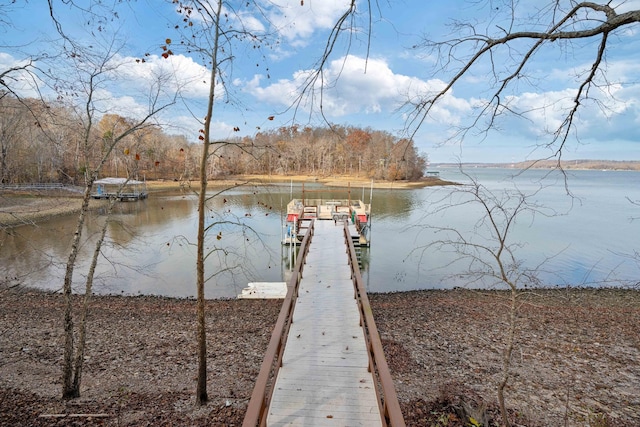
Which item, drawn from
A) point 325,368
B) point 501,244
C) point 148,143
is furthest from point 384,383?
point 148,143

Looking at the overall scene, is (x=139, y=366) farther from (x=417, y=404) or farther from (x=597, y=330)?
(x=597, y=330)

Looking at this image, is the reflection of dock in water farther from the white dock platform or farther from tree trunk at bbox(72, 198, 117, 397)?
tree trunk at bbox(72, 198, 117, 397)

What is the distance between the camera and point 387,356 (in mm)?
8422

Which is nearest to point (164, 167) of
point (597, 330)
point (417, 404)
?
point (417, 404)

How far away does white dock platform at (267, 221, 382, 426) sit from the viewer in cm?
399

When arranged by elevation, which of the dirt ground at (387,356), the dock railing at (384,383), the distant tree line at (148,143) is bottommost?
the dirt ground at (387,356)

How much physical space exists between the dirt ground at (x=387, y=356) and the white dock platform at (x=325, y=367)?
1.57 meters

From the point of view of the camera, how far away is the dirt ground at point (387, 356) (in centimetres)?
579

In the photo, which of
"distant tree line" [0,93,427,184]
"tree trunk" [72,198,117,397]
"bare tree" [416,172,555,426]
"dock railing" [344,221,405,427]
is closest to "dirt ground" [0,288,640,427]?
"tree trunk" [72,198,117,397]

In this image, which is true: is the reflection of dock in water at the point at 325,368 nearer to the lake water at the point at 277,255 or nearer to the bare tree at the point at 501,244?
the bare tree at the point at 501,244

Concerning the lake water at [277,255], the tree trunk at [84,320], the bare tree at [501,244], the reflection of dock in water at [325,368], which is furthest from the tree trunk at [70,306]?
the bare tree at [501,244]

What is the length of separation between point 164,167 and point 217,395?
4596 millimetres

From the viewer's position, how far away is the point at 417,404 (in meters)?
6.09

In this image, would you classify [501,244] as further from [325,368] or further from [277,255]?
[277,255]
